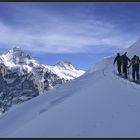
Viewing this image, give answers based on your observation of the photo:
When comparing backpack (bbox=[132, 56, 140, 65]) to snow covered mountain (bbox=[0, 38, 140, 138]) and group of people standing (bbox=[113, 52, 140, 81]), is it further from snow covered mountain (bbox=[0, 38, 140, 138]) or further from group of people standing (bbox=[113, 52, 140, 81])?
snow covered mountain (bbox=[0, 38, 140, 138])

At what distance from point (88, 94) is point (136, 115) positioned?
807 cm

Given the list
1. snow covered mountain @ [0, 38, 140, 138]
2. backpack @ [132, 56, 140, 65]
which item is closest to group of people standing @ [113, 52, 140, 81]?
backpack @ [132, 56, 140, 65]

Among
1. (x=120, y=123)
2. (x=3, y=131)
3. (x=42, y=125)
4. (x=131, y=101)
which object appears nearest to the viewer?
(x=120, y=123)

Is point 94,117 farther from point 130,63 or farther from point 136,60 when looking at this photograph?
point 130,63

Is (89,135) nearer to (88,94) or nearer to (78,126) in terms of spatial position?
(78,126)

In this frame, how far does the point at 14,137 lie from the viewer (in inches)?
924

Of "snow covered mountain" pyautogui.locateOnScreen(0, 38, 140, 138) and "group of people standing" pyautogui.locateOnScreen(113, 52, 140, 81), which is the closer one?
"snow covered mountain" pyautogui.locateOnScreen(0, 38, 140, 138)


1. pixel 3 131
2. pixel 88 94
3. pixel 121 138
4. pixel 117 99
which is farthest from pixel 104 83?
pixel 121 138

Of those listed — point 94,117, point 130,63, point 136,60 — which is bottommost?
point 94,117

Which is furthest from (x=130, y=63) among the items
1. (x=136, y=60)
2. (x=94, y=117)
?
(x=94, y=117)

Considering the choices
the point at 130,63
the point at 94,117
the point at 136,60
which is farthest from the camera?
the point at 130,63

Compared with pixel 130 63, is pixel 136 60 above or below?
above

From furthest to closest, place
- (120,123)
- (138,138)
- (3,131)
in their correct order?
1. (3,131)
2. (120,123)
3. (138,138)

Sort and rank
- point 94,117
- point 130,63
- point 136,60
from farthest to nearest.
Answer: point 130,63, point 136,60, point 94,117
